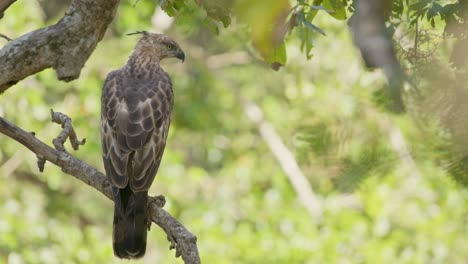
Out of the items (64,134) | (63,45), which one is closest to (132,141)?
(64,134)

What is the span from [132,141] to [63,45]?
1.41 metres

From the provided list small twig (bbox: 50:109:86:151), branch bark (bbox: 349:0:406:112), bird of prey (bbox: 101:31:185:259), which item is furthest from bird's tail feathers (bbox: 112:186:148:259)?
branch bark (bbox: 349:0:406:112)

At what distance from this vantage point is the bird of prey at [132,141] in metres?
4.28

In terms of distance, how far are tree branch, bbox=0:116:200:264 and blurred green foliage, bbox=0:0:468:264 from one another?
3.53m

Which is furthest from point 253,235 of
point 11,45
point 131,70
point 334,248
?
point 11,45

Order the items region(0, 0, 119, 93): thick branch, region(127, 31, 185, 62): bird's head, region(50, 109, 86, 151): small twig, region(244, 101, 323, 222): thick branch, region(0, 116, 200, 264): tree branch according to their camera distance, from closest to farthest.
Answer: region(0, 0, 119, 93): thick branch < region(0, 116, 200, 264): tree branch < region(50, 109, 86, 151): small twig < region(127, 31, 185, 62): bird's head < region(244, 101, 323, 222): thick branch

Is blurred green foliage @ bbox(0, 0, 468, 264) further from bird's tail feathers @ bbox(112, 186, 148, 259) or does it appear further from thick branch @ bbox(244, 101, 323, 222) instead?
bird's tail feathers @ bbox(112, 186, 148, 259)

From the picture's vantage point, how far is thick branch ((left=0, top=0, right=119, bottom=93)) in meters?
3.11

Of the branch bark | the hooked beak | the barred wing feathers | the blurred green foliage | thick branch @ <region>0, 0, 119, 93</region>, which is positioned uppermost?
the blurred green foliage

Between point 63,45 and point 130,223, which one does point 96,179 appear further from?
point 63,45

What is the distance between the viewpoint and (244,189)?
10.8 m

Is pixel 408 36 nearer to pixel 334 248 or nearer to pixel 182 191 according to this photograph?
pixel 334 248

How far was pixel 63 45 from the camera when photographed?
3.11 metres

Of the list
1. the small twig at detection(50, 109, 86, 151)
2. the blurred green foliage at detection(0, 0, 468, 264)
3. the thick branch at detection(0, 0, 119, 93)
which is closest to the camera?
the thick branch at detection(0, 0, 119, 93)
